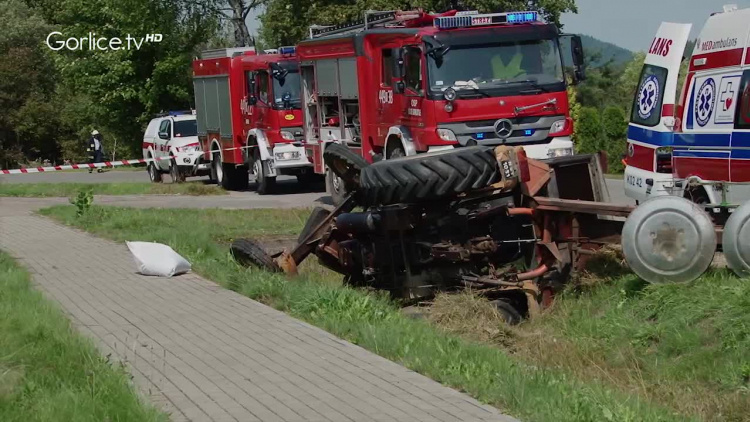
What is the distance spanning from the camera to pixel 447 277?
1091 centimetres

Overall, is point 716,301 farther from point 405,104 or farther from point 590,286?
point 405,104

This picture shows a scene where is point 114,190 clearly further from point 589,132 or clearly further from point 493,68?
point 493,68

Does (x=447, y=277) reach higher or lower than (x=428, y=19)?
lower

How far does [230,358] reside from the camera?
8461 millimetres

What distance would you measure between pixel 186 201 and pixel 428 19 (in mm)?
8203

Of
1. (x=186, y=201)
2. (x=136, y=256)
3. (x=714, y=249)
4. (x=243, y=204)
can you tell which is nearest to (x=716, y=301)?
(x=714, y=249)

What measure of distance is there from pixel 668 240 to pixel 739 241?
55 centimetres

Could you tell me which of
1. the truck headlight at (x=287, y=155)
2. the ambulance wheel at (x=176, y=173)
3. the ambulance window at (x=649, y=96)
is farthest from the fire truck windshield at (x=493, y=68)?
the ambulance wheel at (x=176, y=173)

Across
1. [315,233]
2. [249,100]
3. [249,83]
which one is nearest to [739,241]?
[315,233]

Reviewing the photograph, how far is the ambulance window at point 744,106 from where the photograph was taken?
39.0 feet

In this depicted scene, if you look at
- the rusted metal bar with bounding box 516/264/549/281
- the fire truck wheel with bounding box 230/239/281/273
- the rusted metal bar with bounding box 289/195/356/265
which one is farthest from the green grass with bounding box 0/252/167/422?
the rusted metal bar with bounding box 516/264/549/281

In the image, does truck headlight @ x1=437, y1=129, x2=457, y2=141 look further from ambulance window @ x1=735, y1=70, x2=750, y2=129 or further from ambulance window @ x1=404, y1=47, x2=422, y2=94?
ambulance window @ x1=735, y1=70, x2=750, y2=129

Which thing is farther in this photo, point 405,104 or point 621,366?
point 405,104

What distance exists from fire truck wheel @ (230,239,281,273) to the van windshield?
23.4 metres
